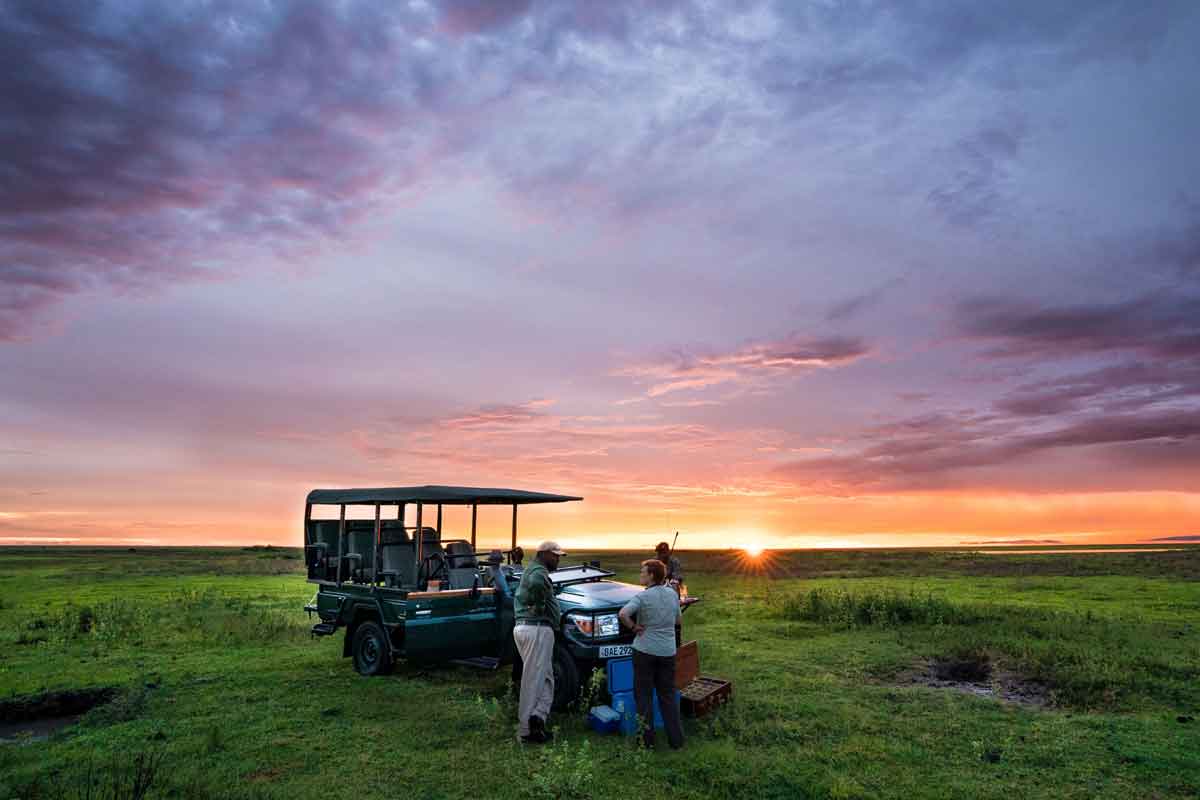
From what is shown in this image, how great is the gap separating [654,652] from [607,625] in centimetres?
164

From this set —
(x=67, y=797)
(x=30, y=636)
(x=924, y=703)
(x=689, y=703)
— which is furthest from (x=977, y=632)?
(x=30, y=636)

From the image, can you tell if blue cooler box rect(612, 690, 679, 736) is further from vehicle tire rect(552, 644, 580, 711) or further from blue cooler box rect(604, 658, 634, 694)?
vehicle tire rect(552, 644, 580, 711)

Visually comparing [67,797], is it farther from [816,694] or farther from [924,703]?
[924,703]

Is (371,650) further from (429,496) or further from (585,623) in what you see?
(585,623)

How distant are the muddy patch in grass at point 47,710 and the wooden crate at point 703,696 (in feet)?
29.4

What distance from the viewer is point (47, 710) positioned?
39.1 ft

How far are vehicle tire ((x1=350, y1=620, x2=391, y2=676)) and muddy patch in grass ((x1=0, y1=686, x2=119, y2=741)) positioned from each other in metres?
3.75

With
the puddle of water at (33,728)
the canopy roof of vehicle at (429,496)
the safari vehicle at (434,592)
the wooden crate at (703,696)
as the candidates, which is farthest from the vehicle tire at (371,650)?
the wooden crate at (703,696)

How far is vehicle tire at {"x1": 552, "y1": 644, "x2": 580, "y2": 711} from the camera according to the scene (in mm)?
10148

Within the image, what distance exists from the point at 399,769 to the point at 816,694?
253 inches

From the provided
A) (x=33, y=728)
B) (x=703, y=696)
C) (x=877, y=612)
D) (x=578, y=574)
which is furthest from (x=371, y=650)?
(x=877, y=612)

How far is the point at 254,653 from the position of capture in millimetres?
15945

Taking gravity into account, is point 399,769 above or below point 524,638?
below

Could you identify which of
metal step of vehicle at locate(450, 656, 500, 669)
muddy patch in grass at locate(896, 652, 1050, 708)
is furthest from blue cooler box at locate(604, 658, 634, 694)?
muddy patch in grass at locate(896, 652, 1050, 708)
